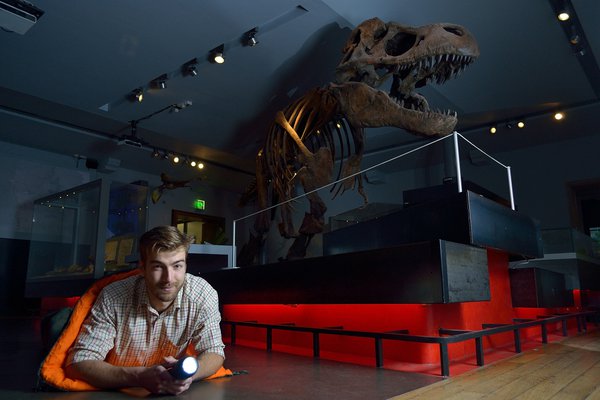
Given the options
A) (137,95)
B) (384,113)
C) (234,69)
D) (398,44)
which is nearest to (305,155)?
(384,113)

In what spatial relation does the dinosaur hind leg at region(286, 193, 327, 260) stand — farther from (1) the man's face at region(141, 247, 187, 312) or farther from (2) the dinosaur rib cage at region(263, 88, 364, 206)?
(1) the man's face at region(141, 247, 187, 312)

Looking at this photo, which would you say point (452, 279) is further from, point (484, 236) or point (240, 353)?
point (240, 353)

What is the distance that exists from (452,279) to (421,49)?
2.10m

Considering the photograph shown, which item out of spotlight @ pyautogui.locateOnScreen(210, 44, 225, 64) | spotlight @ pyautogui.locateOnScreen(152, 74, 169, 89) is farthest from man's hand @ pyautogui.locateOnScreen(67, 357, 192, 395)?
spotlight @ pyautogui.locateOnScreen(152, 74, 169, 89)

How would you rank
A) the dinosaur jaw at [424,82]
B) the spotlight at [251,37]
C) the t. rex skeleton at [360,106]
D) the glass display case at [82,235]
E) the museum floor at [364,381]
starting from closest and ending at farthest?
the museum floor at [364,381] → the dinosaur jaw at [424,82] → the t. rex skeleton at [360,106] → the spotlight at [251,37] → the glass display case at [82,235]

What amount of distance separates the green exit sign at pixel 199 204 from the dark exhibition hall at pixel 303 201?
1.92 feet

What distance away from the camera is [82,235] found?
24.1 ft

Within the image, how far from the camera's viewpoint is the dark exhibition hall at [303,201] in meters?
2.03

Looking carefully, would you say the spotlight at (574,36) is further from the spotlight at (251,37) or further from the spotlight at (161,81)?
the spotlight at (161,81)

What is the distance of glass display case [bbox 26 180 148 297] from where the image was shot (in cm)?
687

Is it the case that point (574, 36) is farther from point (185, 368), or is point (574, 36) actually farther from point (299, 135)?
point (185, 368)

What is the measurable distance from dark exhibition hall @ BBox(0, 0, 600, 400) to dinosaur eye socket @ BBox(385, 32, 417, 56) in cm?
2

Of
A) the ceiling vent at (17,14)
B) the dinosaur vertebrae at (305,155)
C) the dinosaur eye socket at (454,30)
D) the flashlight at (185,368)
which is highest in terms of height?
the ceiling vent at (17,14)

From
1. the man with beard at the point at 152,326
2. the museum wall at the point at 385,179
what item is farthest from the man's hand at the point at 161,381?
the museum wall at the point at 385,179
